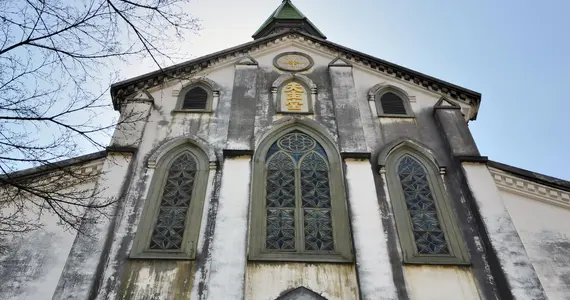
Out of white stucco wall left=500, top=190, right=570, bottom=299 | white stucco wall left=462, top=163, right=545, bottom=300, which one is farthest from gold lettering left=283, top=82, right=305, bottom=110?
white stucco wall left=500, top=190, right=570, bottom=299

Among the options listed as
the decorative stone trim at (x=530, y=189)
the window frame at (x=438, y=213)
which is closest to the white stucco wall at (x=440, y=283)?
the window frame at (x=438, y=213)

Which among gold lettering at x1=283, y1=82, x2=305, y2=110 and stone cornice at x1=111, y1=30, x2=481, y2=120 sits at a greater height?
stone cornice at x1=111, y1=30, x2=481, y2=120

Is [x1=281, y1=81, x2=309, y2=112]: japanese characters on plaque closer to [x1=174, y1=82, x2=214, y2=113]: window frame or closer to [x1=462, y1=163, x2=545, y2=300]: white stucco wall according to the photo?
[x1=174, y1=82, x2=214, y2=113]: window frame

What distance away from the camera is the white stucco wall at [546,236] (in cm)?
935

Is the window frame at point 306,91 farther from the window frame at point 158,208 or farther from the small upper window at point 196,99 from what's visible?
the window frame at point 158,208

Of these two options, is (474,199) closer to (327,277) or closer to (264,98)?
(327,277)

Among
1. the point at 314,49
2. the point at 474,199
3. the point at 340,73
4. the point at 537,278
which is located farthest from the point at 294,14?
the point at 537,278

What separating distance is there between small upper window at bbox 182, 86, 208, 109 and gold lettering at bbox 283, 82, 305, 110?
85.3 inches

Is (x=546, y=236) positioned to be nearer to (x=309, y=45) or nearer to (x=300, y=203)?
(x=300, y=203)

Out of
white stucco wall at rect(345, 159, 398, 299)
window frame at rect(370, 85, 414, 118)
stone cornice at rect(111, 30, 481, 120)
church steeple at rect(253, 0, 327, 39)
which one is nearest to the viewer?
white stucco wall at rect(345, 159, 398, 299)

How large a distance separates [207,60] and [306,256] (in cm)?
682

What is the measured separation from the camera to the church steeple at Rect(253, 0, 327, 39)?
72.8 feet

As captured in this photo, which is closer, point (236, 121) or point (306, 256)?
point (306, 256)

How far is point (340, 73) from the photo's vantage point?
13.1 meters
